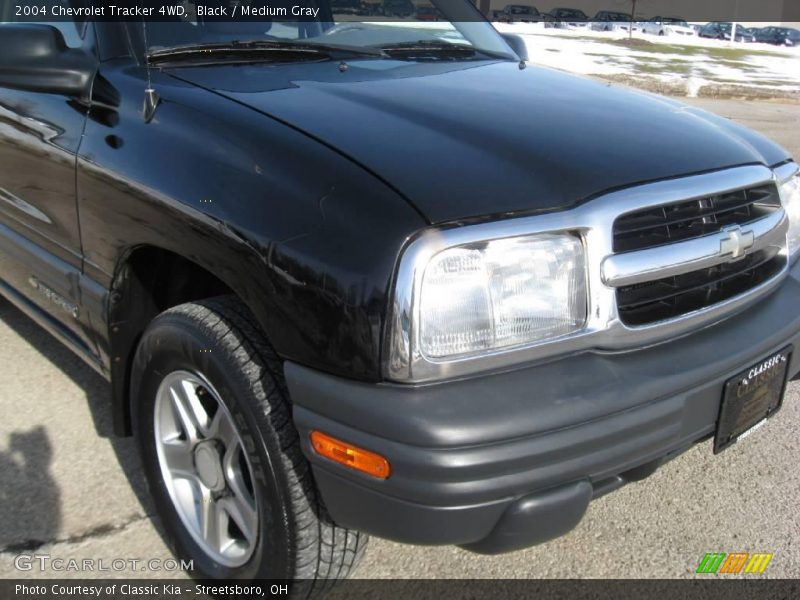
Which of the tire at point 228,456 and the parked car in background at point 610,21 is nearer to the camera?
the tire at point 228,456

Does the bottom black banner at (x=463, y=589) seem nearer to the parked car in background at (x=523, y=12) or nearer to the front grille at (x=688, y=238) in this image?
the front grille at (x=688, y=238)

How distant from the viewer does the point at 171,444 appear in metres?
2.31

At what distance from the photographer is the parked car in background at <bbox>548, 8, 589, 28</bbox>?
54306 mm

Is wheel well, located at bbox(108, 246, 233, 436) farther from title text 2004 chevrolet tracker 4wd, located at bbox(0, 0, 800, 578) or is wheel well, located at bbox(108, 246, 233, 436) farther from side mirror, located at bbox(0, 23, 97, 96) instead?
side mirror, located at bbox(0, 23, 97, 96)

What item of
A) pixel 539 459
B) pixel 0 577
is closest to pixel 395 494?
pixel 539 459

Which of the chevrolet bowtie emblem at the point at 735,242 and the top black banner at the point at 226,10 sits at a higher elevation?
the top black banner at the point at 226,10

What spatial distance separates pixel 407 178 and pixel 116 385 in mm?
1261

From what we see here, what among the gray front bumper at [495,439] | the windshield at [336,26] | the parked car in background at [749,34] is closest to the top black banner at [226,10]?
the windshield at [336,26]

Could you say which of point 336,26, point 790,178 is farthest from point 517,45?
point 790,178

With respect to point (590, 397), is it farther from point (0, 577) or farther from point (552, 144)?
point (0, 577)

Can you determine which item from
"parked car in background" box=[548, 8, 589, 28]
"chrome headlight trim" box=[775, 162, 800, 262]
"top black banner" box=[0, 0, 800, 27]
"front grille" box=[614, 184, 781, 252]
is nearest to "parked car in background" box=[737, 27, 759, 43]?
"parked car in background" box=[548, 8, 589, 28]

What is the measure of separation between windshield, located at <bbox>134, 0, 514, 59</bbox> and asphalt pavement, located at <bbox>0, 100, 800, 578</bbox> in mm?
1501

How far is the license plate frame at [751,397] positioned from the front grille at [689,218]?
1.26 feet

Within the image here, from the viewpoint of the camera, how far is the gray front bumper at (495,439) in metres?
1.62
